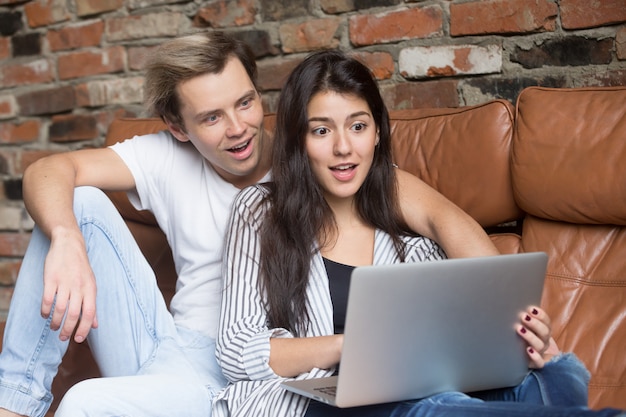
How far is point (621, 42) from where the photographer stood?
68.4 inches

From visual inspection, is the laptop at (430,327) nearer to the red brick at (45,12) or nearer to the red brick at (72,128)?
the red brick at (72,128)

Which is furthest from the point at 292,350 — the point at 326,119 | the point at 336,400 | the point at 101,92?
the point at 101,92

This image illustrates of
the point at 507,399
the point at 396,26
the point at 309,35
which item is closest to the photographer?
the point at 507,399

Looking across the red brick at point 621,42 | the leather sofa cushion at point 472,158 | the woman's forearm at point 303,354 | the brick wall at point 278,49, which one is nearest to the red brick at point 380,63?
the brick wall at point 278,49

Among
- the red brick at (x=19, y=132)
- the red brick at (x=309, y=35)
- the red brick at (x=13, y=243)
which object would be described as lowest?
the red brick at (x=13, y=243)

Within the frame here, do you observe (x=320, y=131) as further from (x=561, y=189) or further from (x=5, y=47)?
(x=5, y=47)

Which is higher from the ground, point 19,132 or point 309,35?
point 309,35

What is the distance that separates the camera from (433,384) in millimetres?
1163

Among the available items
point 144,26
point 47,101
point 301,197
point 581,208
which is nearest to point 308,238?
point 301,197

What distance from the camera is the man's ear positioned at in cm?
173

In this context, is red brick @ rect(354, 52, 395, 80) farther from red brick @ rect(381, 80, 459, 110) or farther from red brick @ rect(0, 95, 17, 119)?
red brick @ rect(0, 95, 17, 119)

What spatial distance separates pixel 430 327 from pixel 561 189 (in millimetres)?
587

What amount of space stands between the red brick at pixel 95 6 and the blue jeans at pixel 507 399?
171cm

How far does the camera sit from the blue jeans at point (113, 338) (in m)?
1.47
